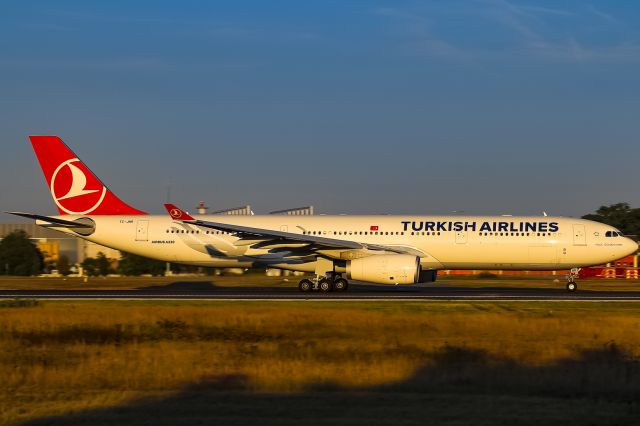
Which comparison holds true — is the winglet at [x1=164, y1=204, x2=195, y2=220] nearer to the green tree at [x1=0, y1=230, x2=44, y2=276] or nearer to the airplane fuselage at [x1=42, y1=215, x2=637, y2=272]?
the airplane fuselage at [x1=42, y1=215, x2=637, y2=272]

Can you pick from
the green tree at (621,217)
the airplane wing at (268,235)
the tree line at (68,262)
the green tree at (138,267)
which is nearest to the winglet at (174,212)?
the airplane wing at (268,235)

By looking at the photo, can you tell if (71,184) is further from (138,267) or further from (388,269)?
(138,267)

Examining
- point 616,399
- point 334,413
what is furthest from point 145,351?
point 616,399

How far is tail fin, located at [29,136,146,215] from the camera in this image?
40406 mm

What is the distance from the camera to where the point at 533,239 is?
3800 centimetres

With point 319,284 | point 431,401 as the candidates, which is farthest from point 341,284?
point 431,401

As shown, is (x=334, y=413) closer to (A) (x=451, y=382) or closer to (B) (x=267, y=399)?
(B) (x=267, y=399)

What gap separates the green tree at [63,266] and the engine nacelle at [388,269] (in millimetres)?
41634

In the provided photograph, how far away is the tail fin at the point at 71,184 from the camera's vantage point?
133ft

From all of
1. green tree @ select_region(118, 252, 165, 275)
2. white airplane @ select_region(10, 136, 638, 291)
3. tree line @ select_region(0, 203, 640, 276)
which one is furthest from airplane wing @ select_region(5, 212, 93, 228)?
green tree @ select_region(118, 252, 165, 275)

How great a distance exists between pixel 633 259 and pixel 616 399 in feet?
179

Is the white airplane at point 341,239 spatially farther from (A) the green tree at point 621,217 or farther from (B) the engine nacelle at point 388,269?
(A) the green tree at point 621,217

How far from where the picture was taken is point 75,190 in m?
40.4

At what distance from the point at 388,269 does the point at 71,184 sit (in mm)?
16447
